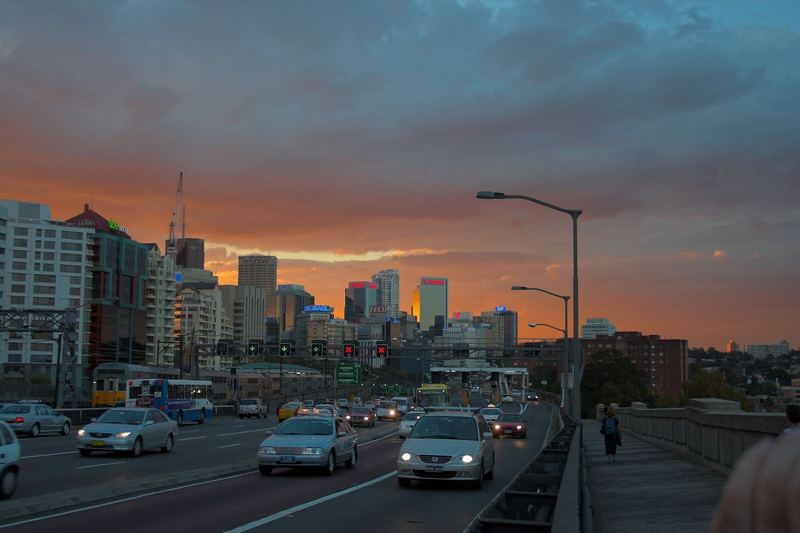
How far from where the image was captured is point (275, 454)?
20906 millimetres

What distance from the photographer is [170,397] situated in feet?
187

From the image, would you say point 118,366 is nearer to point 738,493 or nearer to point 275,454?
point 275,454

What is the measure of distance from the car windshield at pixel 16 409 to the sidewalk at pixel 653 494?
2478 cm

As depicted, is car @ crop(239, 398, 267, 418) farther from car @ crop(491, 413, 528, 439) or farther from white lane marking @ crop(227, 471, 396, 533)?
white lane marking @ crop(227, 471, 396, 533)

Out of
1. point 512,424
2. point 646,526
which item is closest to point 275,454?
point 646,526

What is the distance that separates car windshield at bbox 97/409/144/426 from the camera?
88.5 ft

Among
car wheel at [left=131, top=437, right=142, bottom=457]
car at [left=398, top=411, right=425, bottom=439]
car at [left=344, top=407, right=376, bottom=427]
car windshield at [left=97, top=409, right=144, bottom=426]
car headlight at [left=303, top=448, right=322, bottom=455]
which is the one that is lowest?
car at [left=344, top=407, right=376, bottom=427]

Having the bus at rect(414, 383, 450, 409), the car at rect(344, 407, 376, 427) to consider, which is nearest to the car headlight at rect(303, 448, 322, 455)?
the car at rect(344, 407, 376, 427)

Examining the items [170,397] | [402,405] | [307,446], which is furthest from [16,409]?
[402,405]

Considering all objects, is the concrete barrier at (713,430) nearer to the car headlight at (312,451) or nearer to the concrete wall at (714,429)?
the concrete wall at (714,429)

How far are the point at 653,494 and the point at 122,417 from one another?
16.8 metres

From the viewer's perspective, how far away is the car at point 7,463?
15.7m

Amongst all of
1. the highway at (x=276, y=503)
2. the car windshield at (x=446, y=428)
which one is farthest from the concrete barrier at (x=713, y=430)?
the car windshield at (x=446, y=428)

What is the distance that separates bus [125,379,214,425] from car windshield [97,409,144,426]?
92.0 ft
